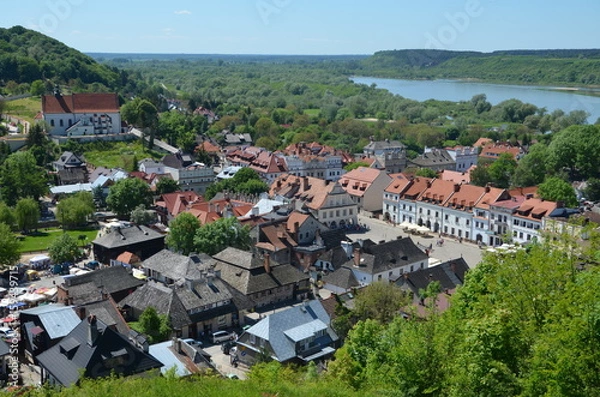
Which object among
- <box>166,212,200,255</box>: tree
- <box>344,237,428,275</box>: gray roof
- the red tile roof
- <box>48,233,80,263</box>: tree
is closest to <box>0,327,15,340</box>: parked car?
<box>48,233,80,263</box>: tree

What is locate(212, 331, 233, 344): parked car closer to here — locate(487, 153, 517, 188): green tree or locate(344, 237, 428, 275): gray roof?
locate(344, 237, 428, 275): gray roof

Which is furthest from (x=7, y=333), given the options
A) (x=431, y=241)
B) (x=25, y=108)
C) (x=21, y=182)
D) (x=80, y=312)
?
(x=25, y=108)

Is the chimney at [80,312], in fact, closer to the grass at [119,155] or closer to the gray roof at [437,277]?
the gray roof at [437,277]

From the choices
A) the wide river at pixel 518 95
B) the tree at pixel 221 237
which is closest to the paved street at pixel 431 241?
the tree at pixel 221 237

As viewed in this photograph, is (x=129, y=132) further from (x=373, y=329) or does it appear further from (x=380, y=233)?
(x=373, y=329)

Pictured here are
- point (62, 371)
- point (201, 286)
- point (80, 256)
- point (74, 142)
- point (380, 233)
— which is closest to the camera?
point (62, 371)

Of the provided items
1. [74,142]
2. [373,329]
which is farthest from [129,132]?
[373,329]

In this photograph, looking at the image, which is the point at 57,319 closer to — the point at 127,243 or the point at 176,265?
the point at 176,265
